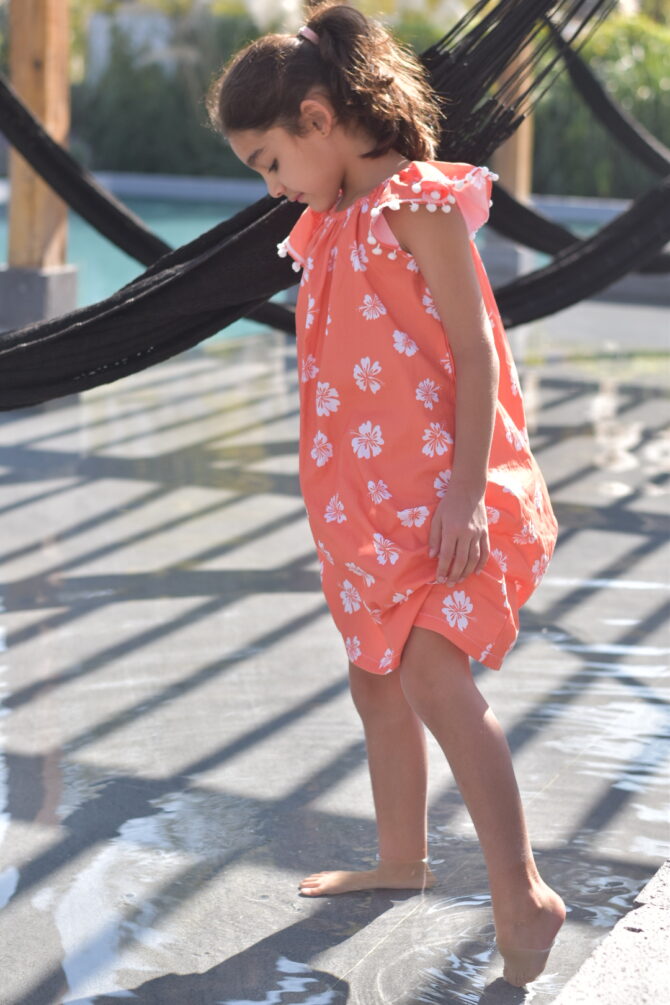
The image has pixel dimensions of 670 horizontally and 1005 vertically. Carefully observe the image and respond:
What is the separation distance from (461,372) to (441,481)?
11 cm

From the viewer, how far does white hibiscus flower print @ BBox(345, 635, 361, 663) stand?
1.55 meters

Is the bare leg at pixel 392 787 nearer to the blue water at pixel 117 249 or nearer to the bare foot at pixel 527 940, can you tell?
the bare foot at pixel 527 940

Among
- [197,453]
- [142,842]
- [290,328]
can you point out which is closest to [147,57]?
[197,453]

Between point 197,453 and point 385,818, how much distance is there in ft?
7.46

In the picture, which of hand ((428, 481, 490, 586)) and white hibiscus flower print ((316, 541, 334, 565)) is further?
white hibiscus flower print ((316, 541, 334, 565))

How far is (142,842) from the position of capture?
6.07 ft

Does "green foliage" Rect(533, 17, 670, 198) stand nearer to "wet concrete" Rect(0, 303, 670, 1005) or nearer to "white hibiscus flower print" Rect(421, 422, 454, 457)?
"wet concrete" Rect(0, 303, 670, 1005)

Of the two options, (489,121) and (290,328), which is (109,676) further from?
(489,121)

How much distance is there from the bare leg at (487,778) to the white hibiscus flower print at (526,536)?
134 mm

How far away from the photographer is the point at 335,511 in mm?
1525

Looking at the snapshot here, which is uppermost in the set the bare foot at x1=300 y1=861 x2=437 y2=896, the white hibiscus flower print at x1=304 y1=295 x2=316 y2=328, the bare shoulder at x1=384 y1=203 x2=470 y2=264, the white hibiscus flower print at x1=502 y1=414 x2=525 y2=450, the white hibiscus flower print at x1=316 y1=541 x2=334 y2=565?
the bare shoulder at x1=384 y1=203 x2=470 y2=264

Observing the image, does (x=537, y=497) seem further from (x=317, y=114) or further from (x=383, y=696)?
(x=317, y=114)

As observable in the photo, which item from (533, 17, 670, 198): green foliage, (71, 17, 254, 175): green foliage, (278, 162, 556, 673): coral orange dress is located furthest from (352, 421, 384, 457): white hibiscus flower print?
(71, 17, 254, 175): green foliage

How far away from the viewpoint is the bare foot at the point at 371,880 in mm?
1720
